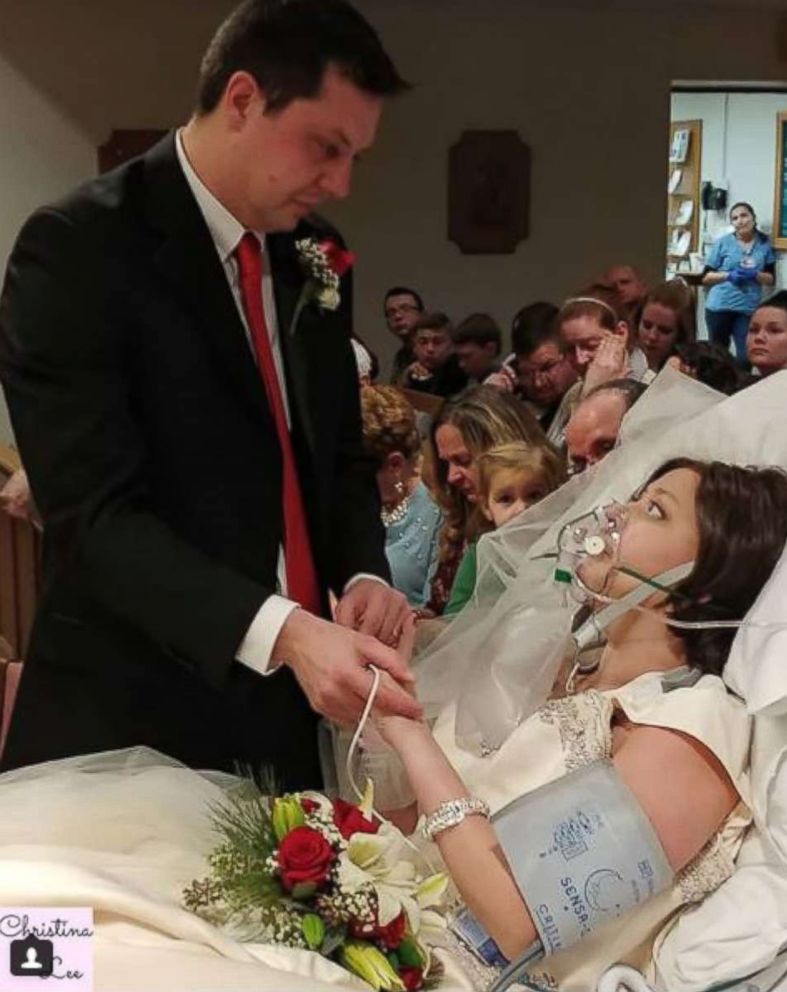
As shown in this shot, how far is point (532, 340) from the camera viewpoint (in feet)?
15.1

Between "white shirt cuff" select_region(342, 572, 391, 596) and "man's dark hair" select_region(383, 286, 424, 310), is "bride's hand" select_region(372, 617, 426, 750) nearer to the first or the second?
"white shirt cuff" select_region(342, 572, 391, 596)

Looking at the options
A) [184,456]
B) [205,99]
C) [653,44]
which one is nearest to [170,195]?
[205,99]

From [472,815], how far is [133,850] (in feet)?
1.19

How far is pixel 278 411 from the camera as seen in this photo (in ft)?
5.49

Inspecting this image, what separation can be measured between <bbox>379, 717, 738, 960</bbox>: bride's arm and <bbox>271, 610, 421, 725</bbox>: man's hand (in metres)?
0.06

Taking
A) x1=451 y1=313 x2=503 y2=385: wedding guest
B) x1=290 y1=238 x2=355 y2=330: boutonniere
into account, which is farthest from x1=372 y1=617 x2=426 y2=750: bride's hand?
x1=451 y1=313 x2=503 y2=385: wedding guest

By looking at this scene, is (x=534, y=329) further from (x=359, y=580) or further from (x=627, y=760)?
(x=627, y=760)

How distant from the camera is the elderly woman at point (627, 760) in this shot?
4.54 feet

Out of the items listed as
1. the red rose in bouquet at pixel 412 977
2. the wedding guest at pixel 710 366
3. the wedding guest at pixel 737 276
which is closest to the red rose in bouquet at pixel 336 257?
the red rose in bouquet at pixel 412 977

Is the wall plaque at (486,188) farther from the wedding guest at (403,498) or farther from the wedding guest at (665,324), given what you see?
the wedding guest at (403,498)

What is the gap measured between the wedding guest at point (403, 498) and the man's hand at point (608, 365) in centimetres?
46

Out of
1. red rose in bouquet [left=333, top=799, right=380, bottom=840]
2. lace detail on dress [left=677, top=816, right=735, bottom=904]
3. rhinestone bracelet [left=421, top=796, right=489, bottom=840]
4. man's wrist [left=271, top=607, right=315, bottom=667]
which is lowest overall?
lace detail on dress [left=677, top=816, right=735, bottom=904]

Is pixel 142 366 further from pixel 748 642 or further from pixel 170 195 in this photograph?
pixel 748 642

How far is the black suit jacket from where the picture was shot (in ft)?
4.91
